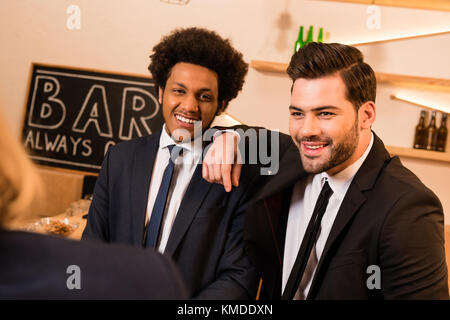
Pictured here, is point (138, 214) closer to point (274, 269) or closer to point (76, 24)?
point (274, 269)

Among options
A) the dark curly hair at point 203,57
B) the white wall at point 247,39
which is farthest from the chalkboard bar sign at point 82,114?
the dark curly hair at point 203,57

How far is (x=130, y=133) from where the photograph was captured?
345 cm

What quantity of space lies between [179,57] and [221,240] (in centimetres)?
73

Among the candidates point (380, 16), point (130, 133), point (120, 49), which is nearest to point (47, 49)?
point (120, 49)

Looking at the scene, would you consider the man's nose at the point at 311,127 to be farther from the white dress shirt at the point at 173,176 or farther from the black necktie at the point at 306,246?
the white dress shirt at the point at 173,176

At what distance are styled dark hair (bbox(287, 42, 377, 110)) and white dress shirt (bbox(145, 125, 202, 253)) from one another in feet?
1.41

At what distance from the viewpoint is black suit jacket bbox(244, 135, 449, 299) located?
1111 mm

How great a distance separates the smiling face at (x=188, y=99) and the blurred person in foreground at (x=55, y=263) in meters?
0.97

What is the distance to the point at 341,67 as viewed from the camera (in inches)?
54.7

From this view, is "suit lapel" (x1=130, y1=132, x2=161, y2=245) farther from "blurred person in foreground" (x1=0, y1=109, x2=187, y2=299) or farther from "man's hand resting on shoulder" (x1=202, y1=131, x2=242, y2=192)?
"blurred person in foreground" (x1=0, y1=109, x2=187, y2=299)

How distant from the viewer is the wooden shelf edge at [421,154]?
9.83 ft

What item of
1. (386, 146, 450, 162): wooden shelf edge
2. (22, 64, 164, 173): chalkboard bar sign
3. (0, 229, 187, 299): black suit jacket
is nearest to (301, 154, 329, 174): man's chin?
(0, 229, 187, 299): black suit jacket

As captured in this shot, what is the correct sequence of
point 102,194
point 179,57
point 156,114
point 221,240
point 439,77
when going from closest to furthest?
1. point 221,240
2. point 102,194
3. point 179,57
4. point 439,77
5. point 156,114

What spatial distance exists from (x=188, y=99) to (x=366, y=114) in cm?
59
